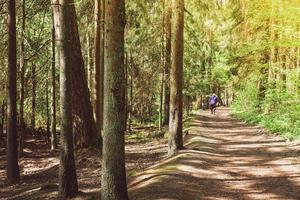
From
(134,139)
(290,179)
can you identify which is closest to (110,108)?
(290,179)

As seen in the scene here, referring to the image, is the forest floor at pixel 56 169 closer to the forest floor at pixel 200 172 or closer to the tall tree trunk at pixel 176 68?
the forest floor at pixel 200 172

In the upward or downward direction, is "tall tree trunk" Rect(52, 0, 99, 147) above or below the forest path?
above

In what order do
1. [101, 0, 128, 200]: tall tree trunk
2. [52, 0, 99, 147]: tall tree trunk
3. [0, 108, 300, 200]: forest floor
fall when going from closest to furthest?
[101, 0, 128, 200]: tall tree trunk, [0, 108, 300, 200]: forest floor, [52, 0, 99, 147]: tall tree trunk

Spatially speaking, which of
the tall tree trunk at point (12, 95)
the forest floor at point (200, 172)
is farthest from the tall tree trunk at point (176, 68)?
the tall tree trunk at point (12, 95)

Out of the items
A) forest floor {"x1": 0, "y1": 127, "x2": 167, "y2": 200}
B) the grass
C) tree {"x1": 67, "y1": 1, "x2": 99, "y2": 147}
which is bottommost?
forest floor {"x1": 0, "y1": 127, "x2": 167, "y2": 200}

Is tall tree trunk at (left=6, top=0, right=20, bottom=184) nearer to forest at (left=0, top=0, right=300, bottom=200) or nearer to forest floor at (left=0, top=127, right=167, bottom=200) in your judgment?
forest at (left=0, top=0, right=300, bottom=200)

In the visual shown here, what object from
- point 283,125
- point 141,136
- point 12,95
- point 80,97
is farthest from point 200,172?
point 141,136

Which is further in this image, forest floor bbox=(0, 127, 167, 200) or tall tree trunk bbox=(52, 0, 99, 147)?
tall tree trunk bbox=(52, 0, 99, 147)

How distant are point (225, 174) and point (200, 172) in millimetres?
633

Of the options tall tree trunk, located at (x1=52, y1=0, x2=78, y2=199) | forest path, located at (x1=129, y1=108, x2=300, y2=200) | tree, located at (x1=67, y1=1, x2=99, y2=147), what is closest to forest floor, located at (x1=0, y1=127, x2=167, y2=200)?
tree, located at (x1=67, y1=1, x2=99, y2=147)

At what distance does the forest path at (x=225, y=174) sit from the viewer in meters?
9.45

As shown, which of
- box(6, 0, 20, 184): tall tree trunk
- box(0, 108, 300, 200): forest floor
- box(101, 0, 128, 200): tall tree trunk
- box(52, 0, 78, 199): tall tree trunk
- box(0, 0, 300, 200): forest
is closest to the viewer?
box(101, 0, 128, 200): tall tree trunk

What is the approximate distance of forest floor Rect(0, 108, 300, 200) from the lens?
9648 millimetres

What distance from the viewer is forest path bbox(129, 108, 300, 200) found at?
9.45 metres
